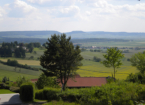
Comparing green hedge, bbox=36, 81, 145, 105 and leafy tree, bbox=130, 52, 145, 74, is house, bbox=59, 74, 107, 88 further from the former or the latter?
green hedge, bbox=36, 81, 145, 105

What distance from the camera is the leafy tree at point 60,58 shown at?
24531mm

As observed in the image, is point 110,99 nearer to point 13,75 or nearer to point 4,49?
point 13,75

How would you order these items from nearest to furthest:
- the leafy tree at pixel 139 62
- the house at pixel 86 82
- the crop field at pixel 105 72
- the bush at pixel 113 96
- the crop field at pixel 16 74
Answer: the bush at pixel 113 96 < the house at pixel 86 82 < the leafy tree at pixel 139 62 < the crop field at pixel 16 74 < the crop field at pixel 105 72

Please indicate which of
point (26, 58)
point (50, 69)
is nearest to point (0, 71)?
point (26, 58)

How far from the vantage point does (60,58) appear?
80.2 feet

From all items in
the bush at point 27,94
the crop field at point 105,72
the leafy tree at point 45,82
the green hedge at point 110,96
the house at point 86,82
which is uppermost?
the green hedge at point 110,96

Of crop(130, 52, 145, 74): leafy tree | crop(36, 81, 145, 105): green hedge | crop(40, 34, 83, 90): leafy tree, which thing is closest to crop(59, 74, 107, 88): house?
crop(130, 52, 145, 74): leafy tree

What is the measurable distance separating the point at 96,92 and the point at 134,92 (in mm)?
2626

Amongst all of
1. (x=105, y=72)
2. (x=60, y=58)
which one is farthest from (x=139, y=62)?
(x=105, y=72)

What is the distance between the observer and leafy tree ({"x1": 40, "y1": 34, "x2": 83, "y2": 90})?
966 inches

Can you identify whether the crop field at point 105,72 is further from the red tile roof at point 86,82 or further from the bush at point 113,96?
the bush at point 113,96

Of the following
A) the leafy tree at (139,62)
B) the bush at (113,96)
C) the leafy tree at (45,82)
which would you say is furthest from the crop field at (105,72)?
the bush at (113,96)

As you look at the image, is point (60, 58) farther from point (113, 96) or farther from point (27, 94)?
point (113, 96)

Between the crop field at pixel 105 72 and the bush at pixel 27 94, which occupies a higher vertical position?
the bush at pixel 27 94
